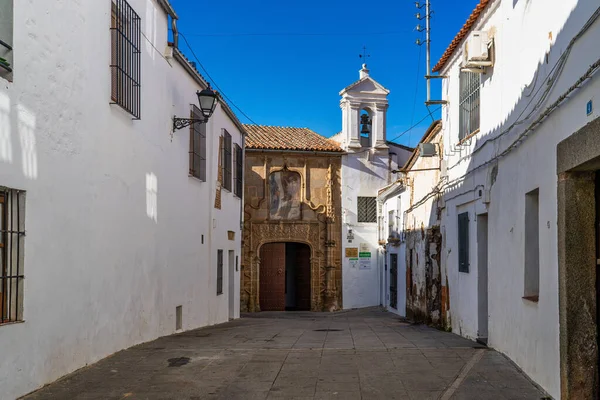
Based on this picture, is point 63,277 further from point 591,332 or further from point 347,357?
point 591,332

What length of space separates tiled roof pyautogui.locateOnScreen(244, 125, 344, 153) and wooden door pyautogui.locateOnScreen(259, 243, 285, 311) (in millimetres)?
3961

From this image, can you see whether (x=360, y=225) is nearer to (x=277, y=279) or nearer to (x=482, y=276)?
(x=277, y=279)

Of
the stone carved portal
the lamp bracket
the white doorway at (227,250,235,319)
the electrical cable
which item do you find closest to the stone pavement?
the electrical cable

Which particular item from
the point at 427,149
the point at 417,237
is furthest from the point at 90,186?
the point at 417,237

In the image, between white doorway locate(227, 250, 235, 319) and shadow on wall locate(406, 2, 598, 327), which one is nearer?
shadow on wall locate(406, 2, 598, 327)

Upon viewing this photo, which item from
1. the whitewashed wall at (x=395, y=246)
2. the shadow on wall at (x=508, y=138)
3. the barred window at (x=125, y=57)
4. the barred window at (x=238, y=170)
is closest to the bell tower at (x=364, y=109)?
the whitewashed wall at (x=395, y=246)

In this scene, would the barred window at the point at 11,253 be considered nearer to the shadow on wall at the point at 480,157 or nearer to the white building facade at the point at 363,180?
the shadow on wall at the point at 480,157

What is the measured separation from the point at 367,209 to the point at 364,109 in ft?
13.2

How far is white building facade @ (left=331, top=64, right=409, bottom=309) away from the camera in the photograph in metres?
25.0

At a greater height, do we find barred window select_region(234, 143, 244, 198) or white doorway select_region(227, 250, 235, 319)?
barred window select_region(234, 143, 244, 198)

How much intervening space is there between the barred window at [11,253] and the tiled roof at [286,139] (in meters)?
18.8

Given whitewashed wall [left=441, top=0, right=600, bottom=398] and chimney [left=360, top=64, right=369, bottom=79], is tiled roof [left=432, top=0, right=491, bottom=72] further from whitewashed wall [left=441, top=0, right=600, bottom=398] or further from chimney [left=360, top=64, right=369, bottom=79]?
chimney [left=360, top=64, right=369, bottom=79]

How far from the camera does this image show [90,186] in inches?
295

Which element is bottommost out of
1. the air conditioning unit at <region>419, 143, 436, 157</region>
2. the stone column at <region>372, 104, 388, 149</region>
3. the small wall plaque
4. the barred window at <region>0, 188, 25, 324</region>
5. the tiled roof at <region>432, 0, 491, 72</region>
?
the small wall plaque
